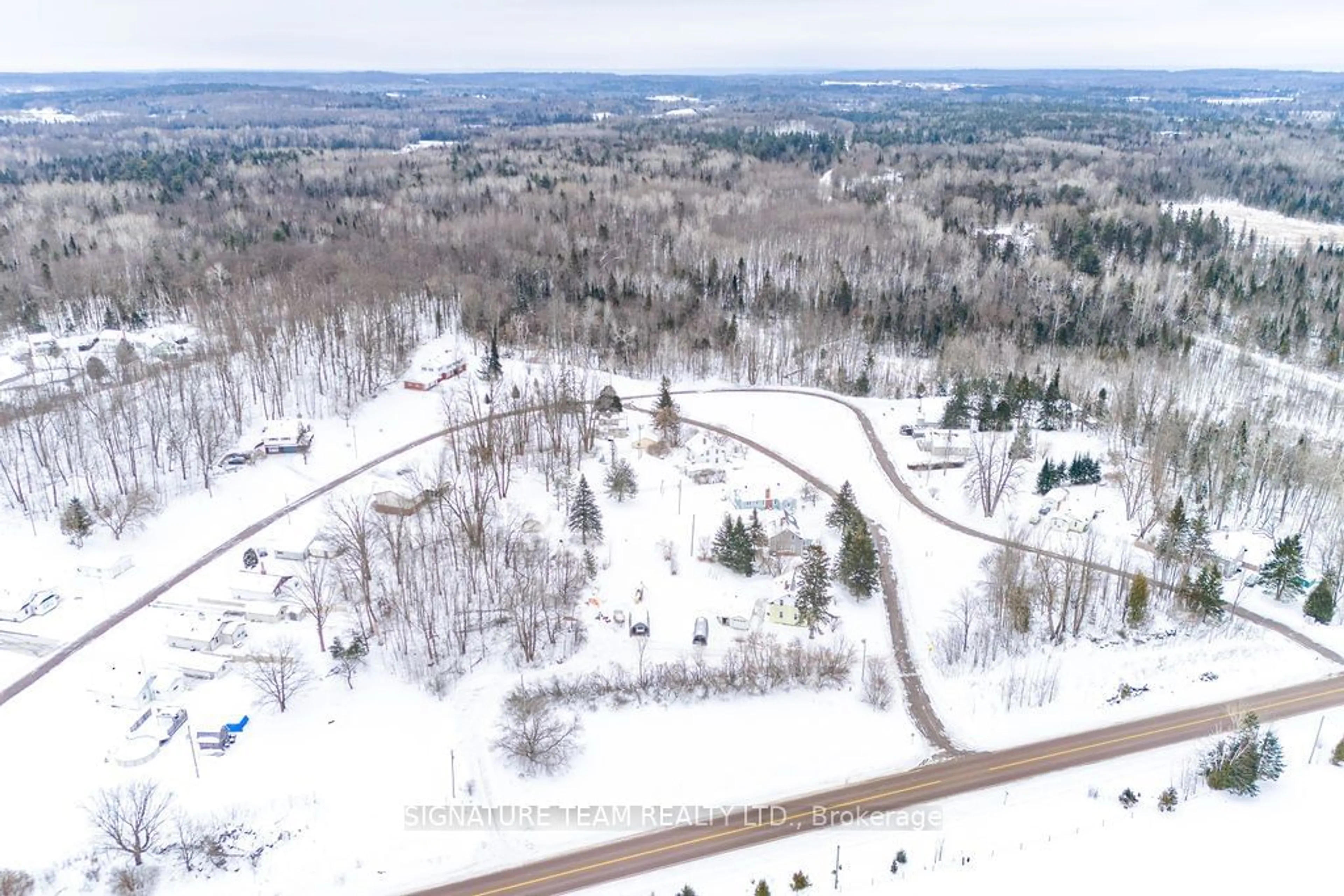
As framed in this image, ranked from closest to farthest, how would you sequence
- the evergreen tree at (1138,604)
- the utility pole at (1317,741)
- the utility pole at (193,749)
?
1. the utility pole at (193,749)
2. the utility pole at (1317,741)
3. the evergreen tree at (1138,604)

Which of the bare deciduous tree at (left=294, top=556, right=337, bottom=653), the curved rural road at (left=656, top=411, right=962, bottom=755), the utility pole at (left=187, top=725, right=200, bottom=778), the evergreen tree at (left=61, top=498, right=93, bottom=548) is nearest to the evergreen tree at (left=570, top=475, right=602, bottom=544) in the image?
the bare deciduous tree at (left=294, top=556, right=337, bottom=653)

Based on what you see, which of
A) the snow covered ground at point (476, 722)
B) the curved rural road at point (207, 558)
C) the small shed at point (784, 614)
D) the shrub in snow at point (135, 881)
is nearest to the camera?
the shrub in snow at point (135, 881)

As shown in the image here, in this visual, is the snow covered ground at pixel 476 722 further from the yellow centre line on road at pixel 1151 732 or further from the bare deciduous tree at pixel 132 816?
the yellow centre line on road at pixel 1151 732

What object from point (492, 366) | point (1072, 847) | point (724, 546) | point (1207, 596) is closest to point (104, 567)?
point (724, 546)

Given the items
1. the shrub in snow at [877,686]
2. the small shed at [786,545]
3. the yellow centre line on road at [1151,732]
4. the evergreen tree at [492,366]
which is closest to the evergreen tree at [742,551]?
the small shed at [786,545]

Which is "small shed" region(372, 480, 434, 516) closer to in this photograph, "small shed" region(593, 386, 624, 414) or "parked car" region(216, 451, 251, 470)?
"parked car" region(216, 451, 251, 470)

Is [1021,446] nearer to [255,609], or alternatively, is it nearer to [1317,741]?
[1317,741]

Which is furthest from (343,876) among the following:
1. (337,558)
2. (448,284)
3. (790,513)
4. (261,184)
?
(261,184)
